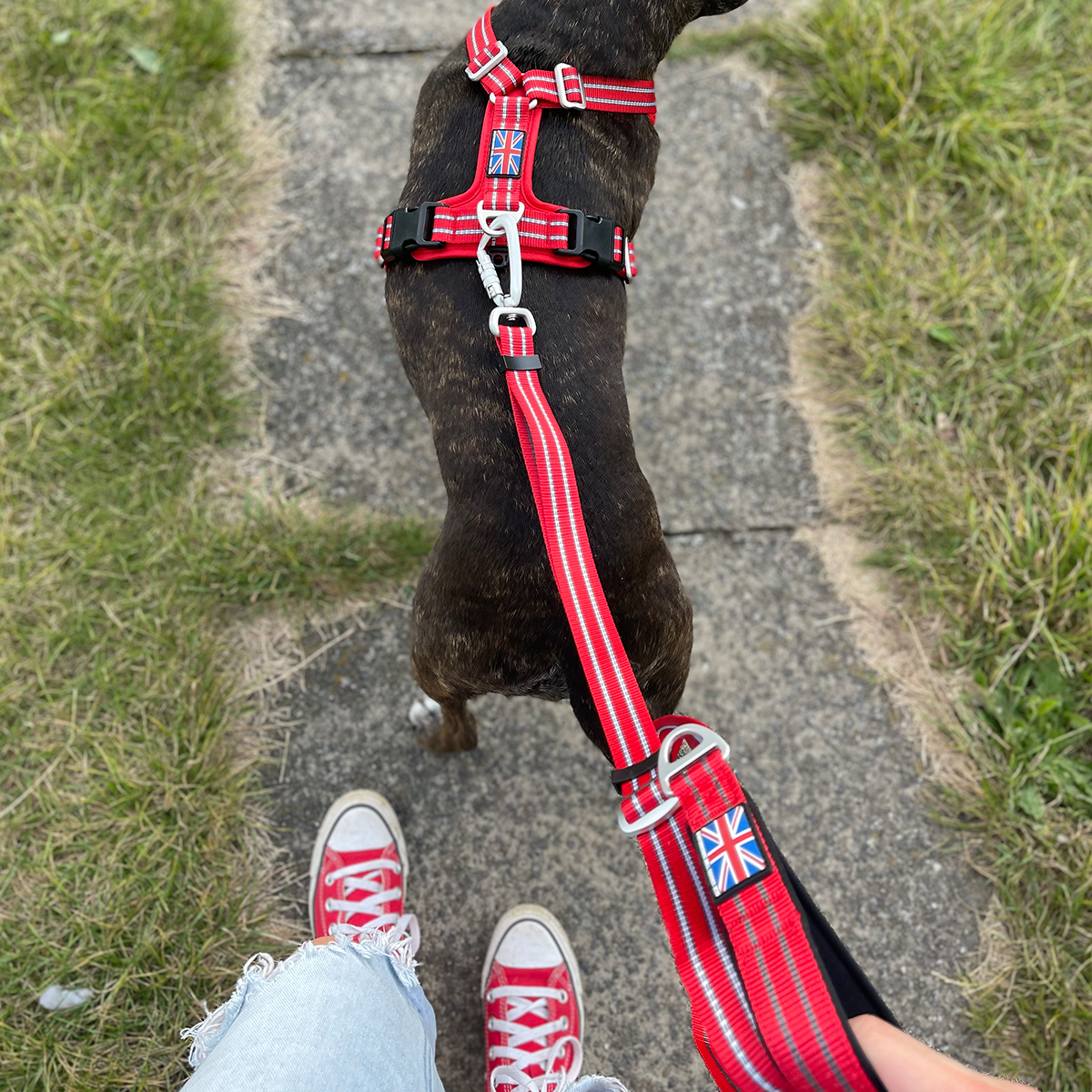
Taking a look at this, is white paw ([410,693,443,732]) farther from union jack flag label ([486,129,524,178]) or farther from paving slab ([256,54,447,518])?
union jack flag label ([486,129,524,178])

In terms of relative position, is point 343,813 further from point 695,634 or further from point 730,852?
point 730,852

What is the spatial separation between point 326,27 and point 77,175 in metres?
1.16

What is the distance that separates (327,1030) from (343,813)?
31.7 inches

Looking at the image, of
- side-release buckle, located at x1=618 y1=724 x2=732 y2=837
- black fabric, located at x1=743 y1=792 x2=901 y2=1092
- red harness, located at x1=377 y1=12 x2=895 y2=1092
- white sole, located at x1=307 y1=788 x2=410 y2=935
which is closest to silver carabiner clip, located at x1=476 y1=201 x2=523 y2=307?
red harness, located at x1=377 y1=12 x2=895 y2=1092

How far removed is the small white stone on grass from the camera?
222 centimetres

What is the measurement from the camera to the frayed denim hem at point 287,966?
71.9 inches

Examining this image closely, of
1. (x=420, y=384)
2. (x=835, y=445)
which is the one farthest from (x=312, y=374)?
(x=835, y=445)

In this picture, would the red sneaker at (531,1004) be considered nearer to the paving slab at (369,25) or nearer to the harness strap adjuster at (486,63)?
the harness strap adjuster at (486,63)

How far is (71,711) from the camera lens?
2.48 metres

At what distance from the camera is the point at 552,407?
167 cm

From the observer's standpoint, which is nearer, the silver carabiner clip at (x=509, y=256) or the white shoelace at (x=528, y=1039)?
the silver carabiner clip at (x=509, y=256)

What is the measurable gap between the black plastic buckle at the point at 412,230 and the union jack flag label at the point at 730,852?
1.31 meters

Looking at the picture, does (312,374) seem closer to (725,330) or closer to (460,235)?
(460,235)

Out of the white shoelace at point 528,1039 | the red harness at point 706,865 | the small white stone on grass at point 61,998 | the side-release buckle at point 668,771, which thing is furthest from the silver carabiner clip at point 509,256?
the small white stone on grass at point 61,998
